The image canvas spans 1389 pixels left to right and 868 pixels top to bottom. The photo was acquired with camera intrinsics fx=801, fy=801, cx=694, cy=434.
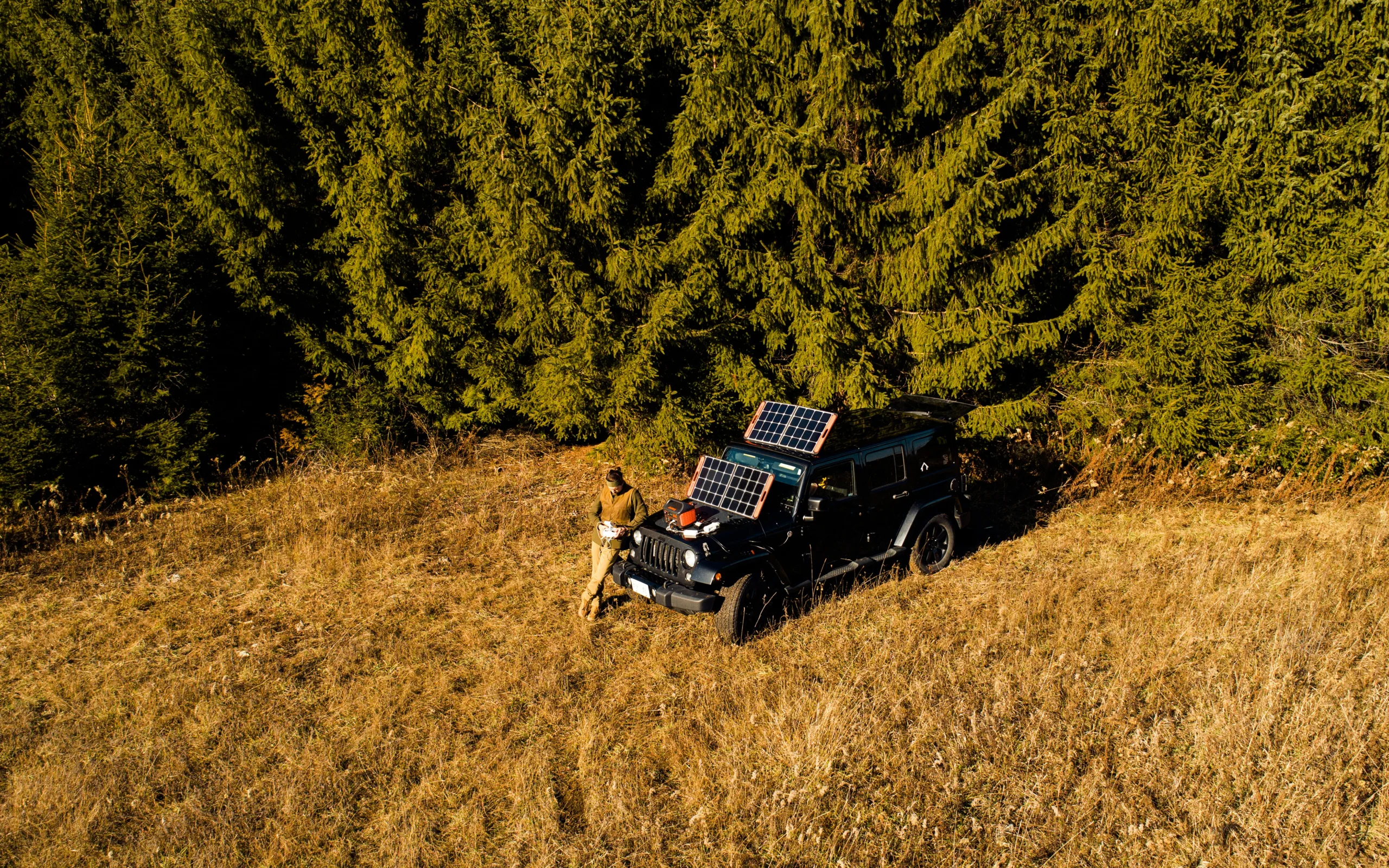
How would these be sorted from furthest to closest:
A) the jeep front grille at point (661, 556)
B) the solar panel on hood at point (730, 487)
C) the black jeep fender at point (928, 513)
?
1. the black jeep fender at point (928, 513)
2. the solar panel on hood at point (730, 487)
3. the jeep front grille at point (661, 556)

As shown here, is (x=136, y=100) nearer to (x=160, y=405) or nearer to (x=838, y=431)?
(x=160, y=405)

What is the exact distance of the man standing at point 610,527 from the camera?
8.20 m

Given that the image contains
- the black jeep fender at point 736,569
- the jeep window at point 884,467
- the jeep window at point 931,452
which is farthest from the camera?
the jeep window at point 931,452

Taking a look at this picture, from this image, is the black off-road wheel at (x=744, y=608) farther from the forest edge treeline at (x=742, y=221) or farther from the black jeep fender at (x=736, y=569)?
the forest edge treeline at (x=742, y=221)

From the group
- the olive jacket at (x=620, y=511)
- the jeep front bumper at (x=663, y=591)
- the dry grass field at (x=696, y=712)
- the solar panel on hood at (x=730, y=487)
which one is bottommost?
the dry grass field at (x=696, y=712)

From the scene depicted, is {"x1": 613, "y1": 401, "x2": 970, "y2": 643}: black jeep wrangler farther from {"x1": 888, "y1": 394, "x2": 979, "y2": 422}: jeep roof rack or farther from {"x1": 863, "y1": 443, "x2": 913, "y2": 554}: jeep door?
{"x1": 888, "y1": 394, "x2": 979, "y2": 422}: jeep roof rack

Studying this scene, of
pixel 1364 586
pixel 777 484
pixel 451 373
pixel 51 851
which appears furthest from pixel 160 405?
pixel 1364 586

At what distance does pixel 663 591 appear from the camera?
301 inches

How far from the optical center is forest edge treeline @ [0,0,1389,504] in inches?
438

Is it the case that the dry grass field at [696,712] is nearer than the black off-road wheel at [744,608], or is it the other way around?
the dry grass field at [696,712]

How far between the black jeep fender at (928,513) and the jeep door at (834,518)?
610 millimetres

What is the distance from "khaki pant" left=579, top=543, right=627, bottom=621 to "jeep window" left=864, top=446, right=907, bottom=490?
2.73 metres

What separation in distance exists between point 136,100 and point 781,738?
17.3 m

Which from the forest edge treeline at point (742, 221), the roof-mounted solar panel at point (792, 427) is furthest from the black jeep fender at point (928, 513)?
the forest edge treeline at point (742, 221)
